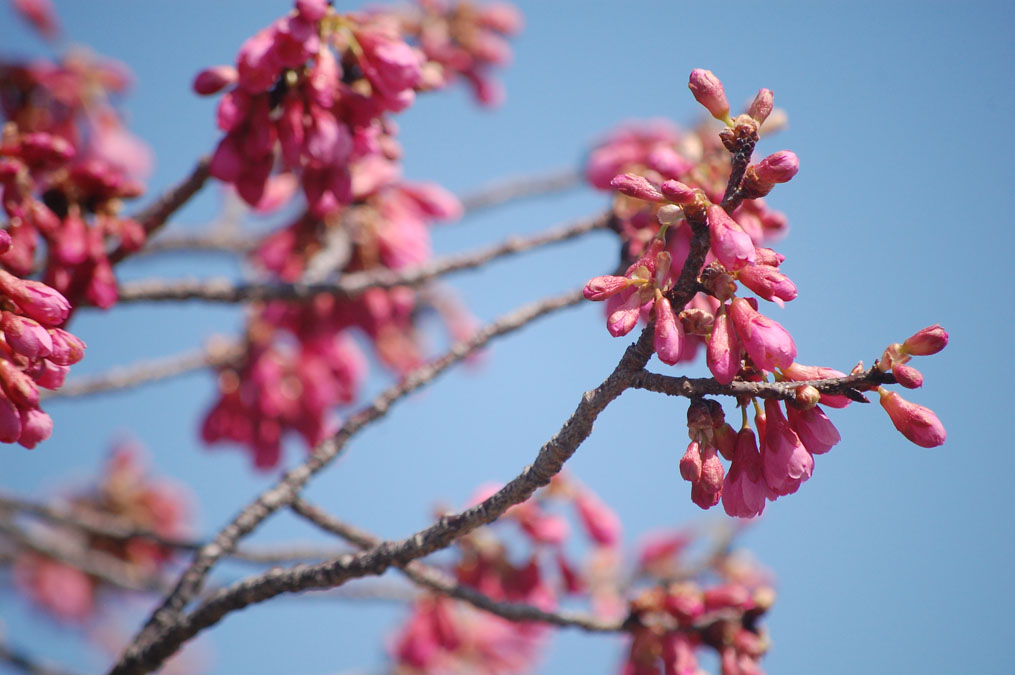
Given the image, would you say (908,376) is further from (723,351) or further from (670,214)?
(670,214)

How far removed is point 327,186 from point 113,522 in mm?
2699

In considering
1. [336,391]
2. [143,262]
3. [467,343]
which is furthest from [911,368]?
[143,262]

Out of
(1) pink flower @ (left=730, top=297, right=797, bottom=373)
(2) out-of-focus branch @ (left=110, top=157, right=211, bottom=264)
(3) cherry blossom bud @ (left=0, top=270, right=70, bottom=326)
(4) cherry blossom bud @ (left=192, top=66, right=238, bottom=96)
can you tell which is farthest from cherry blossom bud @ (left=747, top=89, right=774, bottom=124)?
(2) out-of-focus branch @ (left=110, top=157, right=211, bottom=264)

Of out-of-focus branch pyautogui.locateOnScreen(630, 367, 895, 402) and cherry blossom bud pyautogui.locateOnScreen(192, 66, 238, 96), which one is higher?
cherry blossom bud pyautogui.locateOnScreen(192, 66, 238, 96)

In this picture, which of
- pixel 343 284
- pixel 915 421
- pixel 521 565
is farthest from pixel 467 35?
pixel 915 421

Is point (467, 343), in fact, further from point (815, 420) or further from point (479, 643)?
point (479, 643)

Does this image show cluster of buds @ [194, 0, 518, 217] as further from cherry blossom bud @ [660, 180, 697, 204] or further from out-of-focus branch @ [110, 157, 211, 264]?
cherry blossom bud @ [660, 180, 697, 204]

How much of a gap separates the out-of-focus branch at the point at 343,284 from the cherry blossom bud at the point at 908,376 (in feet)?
3.83

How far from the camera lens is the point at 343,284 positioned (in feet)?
8.07

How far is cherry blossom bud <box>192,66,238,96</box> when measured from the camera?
186 cm

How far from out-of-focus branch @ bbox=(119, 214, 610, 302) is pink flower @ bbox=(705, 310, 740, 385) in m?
1.07

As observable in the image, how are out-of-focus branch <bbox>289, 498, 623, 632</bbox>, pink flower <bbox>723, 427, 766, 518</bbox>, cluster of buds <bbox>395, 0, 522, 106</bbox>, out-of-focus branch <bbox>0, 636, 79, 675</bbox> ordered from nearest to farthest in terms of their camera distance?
pink flower <bbox>723, 427, 766, 518</bbox>, out-of-focus branch <bbox>289, 498, 623, 632</bbox>, out-of-focus branch <bbox>0, 636, 79, 675</bbox>, cluster of buds <bbox>395, 0, 522, 106</bbox>

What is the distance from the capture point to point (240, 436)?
3.09m

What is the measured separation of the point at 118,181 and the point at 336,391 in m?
1.38
